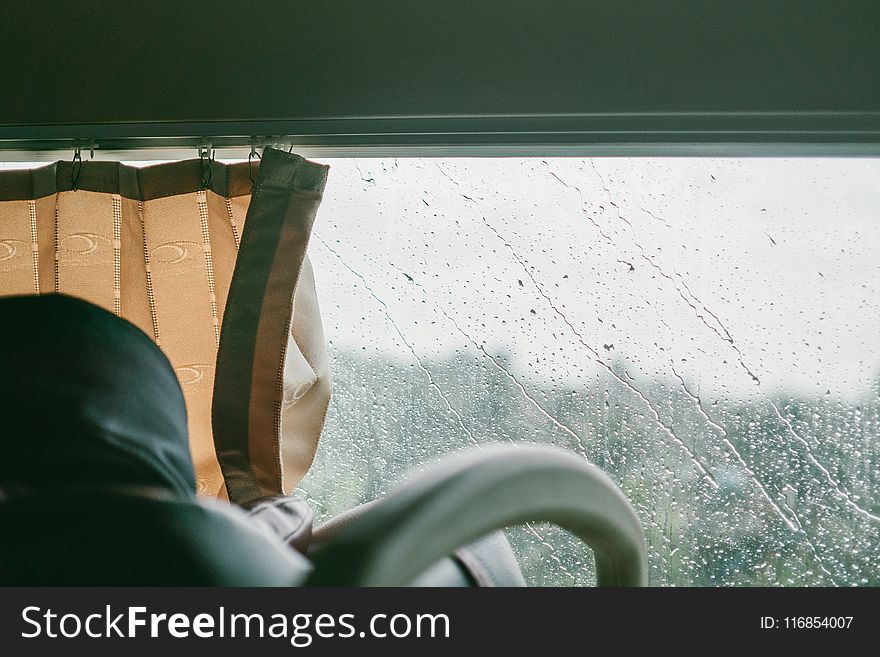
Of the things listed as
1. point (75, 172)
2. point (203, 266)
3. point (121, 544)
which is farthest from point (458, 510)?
point (75, 172)

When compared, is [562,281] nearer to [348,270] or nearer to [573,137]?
[573,137]

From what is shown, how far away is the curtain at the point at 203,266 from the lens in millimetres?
1180

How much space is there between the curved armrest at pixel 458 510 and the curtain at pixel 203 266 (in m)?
0.88

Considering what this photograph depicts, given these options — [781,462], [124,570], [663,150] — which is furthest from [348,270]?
[124,570]

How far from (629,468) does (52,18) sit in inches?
59.4

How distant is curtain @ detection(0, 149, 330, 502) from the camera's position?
3.87 ft

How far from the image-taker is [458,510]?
30 cm

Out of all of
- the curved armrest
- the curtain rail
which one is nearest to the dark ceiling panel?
the curtain rail

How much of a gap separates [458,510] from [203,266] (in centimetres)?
109

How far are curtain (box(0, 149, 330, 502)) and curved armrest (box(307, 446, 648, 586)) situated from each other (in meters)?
0.88

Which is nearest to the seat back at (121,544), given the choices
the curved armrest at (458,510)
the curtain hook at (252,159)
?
the curved armrest at (458,510)

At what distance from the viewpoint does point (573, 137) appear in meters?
1.24

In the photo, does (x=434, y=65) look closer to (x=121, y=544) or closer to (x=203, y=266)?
(x=203, y=266)

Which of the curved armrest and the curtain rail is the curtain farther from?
the curved armrest
